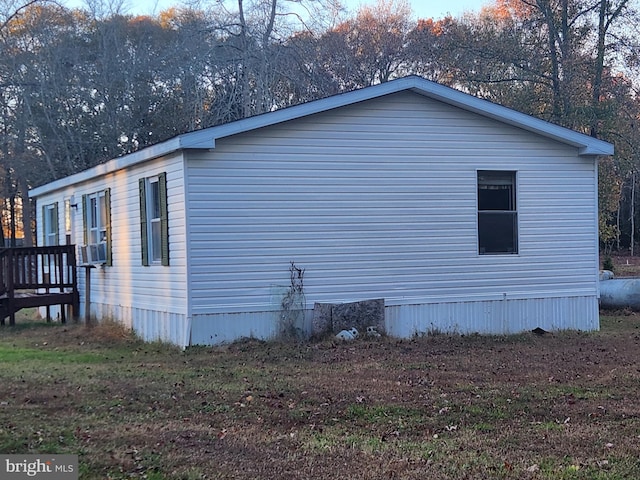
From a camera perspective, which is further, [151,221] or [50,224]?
[50,224]

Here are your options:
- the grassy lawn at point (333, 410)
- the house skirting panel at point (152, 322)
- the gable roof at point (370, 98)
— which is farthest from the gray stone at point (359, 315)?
the gable roof at point (370, 98)

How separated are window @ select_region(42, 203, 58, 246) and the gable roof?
4.54 m

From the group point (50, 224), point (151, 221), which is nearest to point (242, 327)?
point (151, 221)

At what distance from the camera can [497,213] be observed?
13.0m

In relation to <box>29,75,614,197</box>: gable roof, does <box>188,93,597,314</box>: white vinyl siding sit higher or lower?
lower

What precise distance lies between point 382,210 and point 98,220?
19.0 feet

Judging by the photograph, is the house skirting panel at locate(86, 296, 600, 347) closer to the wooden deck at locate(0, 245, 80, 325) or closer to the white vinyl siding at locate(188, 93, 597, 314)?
the white vinyl siding at locate(188, 93, 597, 314)

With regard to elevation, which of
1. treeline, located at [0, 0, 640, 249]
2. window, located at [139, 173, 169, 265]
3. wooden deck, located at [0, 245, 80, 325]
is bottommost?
wooden deck, located at [0, 245, 80, 325]

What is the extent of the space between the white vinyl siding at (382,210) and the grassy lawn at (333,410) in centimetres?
119

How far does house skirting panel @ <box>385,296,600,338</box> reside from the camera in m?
12.5

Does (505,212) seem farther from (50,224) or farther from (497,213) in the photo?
(50,224)

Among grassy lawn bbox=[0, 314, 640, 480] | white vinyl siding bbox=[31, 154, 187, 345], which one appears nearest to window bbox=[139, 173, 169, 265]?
white vinyl siding bbox=[31, 154, 187, 345]

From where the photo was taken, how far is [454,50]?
87.7ft

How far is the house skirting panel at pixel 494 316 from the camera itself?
12.5 m
